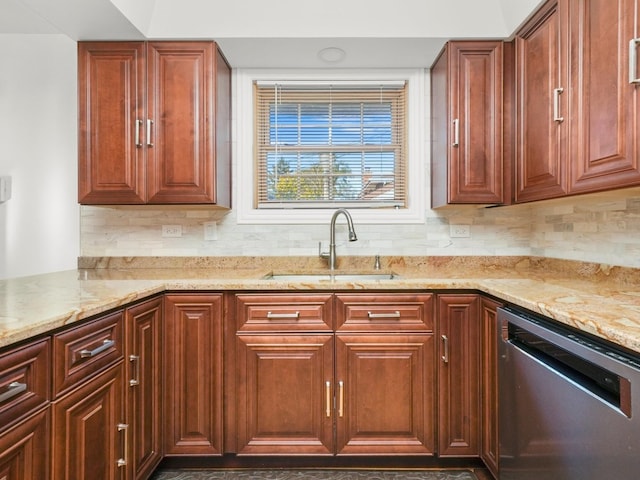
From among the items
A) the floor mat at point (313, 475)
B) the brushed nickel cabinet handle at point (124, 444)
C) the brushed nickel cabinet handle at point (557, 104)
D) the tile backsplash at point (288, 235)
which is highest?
the brushed nickel cabinet handle at point (557, 104)

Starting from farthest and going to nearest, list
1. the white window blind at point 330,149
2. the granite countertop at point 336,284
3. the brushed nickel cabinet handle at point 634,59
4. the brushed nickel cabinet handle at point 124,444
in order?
the white window blind at point 330,149 < the brushed nickel cabinet handle at point 124,444 < the brushed nickel cabinet handle at point 634,59 < the granite countertop at point 336,284

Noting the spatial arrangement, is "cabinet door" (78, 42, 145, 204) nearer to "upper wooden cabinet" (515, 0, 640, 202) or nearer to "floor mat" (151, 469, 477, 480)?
"floor mat" (151, 469, 477, 480)

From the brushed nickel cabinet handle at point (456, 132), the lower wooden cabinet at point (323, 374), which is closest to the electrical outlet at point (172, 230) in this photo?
the lower wooden cabinet at point (323, 374)

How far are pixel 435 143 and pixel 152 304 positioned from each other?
5.87 feet

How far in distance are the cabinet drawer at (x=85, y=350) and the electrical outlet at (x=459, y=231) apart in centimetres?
189

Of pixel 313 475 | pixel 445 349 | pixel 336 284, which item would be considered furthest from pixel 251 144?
pixel 313 475

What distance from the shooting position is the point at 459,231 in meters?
2.41

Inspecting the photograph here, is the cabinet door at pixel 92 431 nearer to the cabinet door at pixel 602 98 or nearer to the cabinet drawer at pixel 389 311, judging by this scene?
the cabinet drawer at pixel 389 311

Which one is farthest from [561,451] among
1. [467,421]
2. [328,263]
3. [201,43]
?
[201,43]

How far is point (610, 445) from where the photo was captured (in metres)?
0.94

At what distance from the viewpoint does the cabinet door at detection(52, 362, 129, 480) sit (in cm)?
112

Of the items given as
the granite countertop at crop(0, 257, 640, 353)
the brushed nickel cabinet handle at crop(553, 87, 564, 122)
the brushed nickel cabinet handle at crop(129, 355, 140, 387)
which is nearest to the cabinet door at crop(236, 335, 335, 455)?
the granite countertop at crop(0, 257, 640, 353)

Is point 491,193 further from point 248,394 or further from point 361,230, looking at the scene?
point 248,394

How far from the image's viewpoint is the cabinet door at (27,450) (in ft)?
3.04
